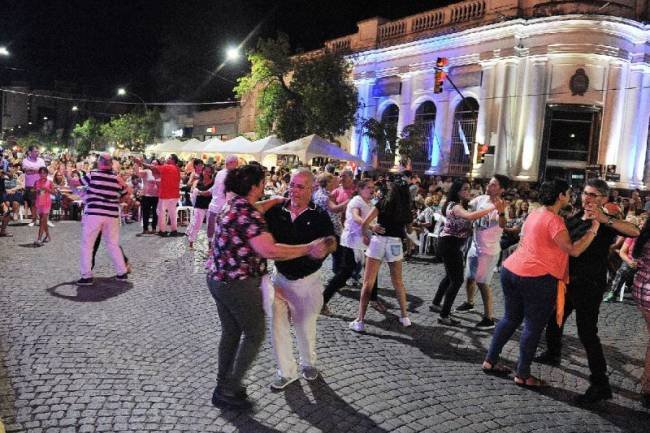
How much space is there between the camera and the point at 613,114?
1962 cm

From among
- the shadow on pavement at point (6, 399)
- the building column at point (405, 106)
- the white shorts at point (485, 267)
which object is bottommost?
the shadow on pavement at point (6, 399)

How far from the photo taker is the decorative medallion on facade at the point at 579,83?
18.9 meters

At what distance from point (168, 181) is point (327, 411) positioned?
29.4ft

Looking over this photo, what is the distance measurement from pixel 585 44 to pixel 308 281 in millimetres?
18324

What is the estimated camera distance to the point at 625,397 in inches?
182

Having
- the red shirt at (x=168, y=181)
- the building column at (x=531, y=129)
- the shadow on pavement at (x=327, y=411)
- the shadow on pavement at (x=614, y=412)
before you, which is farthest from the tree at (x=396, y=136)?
the shadow on pavement at (x=327, y=411)

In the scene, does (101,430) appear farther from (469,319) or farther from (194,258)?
(194,258)

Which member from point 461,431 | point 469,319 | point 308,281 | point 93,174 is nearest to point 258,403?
point 308,281

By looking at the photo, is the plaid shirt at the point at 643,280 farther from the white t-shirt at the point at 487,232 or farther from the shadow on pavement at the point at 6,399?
the shadow on pavement at the point at 6,399

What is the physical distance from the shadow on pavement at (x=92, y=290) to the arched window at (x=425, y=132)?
1787 centimetres

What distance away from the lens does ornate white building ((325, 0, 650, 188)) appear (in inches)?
740

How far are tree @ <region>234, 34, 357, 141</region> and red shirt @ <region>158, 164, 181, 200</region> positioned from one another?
13.1 metres

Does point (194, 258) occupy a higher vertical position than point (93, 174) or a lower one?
lower

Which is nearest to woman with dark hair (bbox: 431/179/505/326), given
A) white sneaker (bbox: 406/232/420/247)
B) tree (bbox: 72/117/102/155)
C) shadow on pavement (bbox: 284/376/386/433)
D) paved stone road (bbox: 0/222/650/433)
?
paved stone road (bbox: 0/222/650/433)
